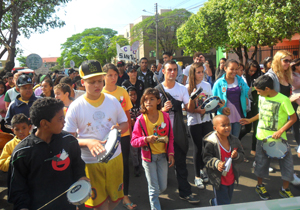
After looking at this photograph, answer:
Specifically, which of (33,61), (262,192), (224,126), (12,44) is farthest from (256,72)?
(12,44)

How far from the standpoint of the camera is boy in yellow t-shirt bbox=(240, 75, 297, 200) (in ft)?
11.8

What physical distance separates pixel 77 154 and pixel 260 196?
308 centimetres

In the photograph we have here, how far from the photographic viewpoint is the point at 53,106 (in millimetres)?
2053

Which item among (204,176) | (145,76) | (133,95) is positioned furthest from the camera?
(145,76)

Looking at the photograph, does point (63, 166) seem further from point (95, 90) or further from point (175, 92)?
point (175, 92)

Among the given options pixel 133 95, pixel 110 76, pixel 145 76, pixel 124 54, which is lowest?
pixel 133 95

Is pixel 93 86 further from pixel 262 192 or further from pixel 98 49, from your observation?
pixel 98 49

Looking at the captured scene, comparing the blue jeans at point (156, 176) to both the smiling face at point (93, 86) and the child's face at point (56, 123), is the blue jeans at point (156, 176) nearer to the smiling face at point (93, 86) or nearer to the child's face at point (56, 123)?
the smiling face at point (93, 86)

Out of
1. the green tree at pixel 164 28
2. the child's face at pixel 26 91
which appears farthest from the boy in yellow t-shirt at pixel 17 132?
the green tree at pixel 164 28

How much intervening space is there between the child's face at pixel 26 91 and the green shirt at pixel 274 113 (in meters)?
4.00

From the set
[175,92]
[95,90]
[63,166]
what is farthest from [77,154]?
[175,92]

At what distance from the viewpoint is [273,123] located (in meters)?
3.67

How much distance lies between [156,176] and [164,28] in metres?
43.8

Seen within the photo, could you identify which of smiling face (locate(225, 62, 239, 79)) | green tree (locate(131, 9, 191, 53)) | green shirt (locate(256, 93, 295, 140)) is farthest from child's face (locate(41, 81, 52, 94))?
green tree (locate(131, 9, 191, 53))
